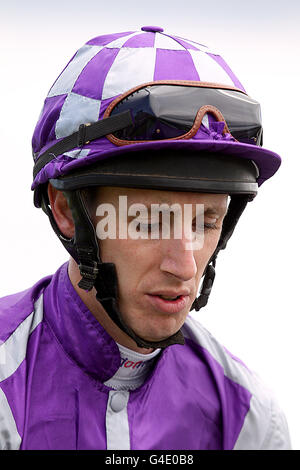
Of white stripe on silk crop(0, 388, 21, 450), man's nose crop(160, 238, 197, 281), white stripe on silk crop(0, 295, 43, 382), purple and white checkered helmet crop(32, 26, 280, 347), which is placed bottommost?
white stripe on silk crop(0, 388, 21, 450)

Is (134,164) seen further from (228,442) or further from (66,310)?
(228,442)

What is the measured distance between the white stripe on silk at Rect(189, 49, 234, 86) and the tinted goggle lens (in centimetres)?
5

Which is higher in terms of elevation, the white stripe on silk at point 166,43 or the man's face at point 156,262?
the white stripe on silk at point 166,43

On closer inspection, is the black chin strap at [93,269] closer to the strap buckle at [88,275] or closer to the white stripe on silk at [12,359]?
the strap buckle at [88,275]

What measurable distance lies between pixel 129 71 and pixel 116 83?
6cm

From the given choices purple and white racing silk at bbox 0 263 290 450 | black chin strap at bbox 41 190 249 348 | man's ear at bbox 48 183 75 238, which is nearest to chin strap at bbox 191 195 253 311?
purple and white racing silk at bbox 0 263 290 450

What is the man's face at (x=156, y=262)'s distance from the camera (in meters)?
2.15

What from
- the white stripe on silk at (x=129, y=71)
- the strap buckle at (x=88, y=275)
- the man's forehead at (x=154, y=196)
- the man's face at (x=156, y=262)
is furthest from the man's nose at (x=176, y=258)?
the white stripe on silk at (x=129, y=71)

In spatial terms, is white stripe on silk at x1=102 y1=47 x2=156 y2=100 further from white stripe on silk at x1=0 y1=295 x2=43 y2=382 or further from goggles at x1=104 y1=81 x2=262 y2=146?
white stripe on silk at x1=0 y1=295 x2=43 y2=382

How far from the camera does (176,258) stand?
2148 mm

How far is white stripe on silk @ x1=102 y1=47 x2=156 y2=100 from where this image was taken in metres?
2.19

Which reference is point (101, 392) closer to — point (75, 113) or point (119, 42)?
point (75, 113)

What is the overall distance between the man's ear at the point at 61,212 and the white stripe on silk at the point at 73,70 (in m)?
0.33
